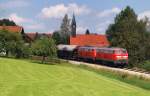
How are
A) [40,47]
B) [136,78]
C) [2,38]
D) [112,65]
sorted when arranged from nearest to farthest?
[136,78]
[112,65]
[40,47]
[2,38]

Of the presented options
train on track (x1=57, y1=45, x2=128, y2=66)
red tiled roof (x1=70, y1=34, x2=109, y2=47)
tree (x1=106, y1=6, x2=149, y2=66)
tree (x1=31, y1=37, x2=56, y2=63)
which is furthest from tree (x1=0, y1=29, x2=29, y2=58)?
red tiled roof (x1=70, y1=34, x2=109, y2=47)

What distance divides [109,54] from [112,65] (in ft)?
5.27

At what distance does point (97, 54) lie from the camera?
7019 centimetres

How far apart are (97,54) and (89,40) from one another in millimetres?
52776

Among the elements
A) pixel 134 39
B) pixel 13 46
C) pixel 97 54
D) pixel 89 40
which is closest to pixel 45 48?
pixel 97 54

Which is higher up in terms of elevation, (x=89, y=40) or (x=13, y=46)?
(x=89, y=40)

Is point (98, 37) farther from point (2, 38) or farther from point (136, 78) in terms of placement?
point (136, 78)

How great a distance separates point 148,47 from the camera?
76.2 metres

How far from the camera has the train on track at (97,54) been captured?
62062 mm

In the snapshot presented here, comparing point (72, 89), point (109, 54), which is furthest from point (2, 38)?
point (72, 89)

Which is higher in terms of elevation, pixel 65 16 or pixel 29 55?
pixel 65 16

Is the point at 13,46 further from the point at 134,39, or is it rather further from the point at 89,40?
the point at 89,40

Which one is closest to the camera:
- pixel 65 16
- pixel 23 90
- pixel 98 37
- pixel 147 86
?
pixel 23 90

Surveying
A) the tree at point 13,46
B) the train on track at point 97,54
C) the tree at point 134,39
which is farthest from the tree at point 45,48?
the tree at point 134,39
